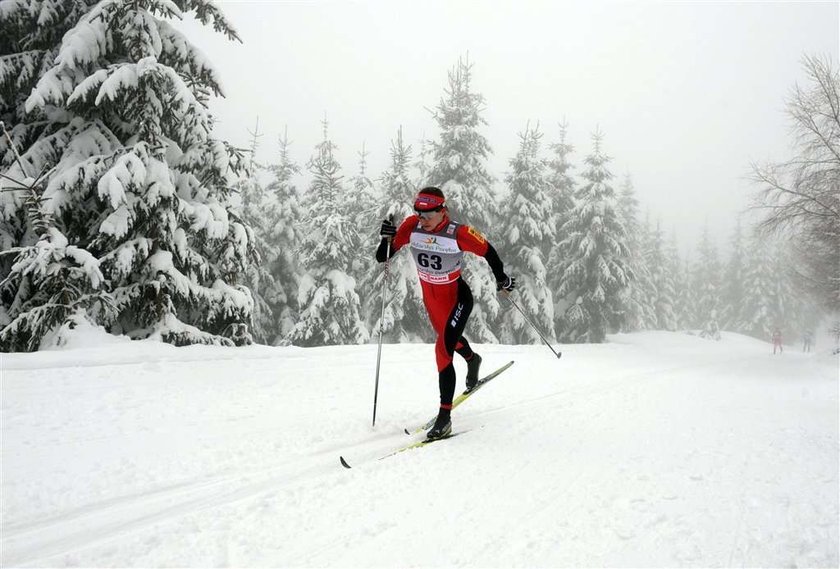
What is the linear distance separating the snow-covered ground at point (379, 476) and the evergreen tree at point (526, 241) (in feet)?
48.9

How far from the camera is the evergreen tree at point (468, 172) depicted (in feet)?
63.4

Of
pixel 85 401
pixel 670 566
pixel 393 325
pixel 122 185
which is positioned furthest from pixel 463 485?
pixel 393 325

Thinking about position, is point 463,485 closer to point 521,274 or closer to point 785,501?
point 785,501

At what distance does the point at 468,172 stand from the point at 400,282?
5831 millimetres

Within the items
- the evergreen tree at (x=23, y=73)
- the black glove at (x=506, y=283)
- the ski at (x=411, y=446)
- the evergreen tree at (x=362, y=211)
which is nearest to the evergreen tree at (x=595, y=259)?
the evergreen tree at (x=362, y=211)

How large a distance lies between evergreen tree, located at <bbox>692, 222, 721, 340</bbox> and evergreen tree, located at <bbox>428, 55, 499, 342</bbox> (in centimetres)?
4380

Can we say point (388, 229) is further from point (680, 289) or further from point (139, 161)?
point (680, 289)

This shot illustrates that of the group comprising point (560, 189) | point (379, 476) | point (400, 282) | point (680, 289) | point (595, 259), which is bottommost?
point (379, 476)

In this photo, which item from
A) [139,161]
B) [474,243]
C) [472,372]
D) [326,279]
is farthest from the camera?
[326,279]

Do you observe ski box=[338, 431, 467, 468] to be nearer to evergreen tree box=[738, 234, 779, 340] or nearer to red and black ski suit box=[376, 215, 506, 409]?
red and black ski suit box=[376, 215, 506, 409]

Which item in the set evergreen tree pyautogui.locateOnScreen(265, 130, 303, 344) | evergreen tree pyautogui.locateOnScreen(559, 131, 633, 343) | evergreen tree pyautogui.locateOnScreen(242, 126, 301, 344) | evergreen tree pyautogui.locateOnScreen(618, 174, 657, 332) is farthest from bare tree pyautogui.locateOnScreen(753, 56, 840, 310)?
evergreen tree pyautogui.locateOnScreen(242, 126, 301, 344)

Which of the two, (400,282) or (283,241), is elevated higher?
(283,241)

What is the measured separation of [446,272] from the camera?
5121mm

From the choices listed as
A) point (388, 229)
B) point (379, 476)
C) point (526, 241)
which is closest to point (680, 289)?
point (526, 241)
